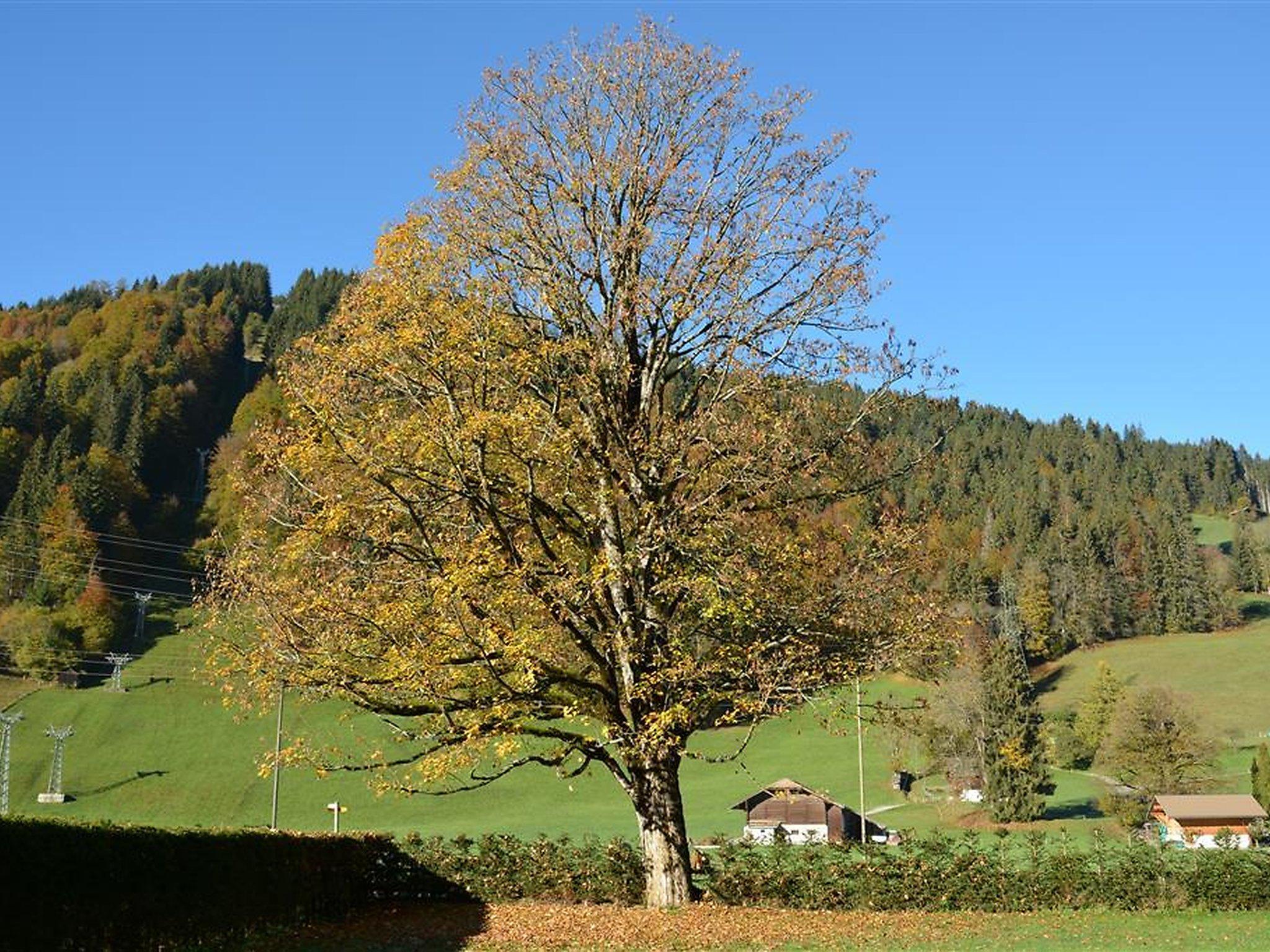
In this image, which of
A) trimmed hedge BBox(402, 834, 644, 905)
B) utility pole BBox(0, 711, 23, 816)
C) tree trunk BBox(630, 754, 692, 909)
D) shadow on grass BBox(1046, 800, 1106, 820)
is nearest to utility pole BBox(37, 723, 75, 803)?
utility pole BBox(0, 711, 23, 816)

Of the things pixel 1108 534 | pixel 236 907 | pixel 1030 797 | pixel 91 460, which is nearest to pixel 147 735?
pixel 91 460

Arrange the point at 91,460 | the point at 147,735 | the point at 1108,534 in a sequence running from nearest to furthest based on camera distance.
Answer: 1. the point at 147,735
2. the point at 91,460
3. the point at 1108,534

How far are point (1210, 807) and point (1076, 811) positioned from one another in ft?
38.7

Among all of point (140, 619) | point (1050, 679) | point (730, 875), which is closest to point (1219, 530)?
point (1050, 679)

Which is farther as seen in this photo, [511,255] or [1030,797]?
[1030,797]

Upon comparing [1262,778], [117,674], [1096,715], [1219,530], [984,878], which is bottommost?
[1262,778]

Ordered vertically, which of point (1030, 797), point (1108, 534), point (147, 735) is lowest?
point (1030, 797)

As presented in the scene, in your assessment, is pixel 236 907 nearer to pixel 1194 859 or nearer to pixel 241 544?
pixel 241 544

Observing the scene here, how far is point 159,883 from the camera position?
45.9 ft

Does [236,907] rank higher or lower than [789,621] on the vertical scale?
lower

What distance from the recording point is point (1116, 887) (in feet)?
69.8

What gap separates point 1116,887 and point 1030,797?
46.3 metres

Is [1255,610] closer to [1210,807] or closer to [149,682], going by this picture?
[1210,807]

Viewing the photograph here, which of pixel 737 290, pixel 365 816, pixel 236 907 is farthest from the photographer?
pixel 365 816
